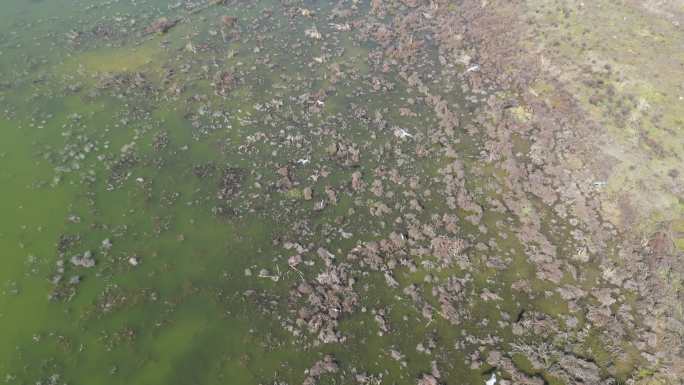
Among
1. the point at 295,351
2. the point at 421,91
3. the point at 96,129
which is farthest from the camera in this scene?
the point at 421,91

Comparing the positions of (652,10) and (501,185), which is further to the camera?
(652,10)

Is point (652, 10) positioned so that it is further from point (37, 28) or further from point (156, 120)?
point (37, 28)

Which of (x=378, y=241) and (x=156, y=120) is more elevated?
(x=156, y=120)

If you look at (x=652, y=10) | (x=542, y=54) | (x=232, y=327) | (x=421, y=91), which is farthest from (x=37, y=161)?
(x=652, y=10)

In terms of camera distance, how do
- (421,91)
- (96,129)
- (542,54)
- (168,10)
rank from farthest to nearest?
(168,10) → (542,54) → (421,91) → (96,129)

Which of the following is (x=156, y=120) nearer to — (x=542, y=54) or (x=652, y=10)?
(x=542, y=54)

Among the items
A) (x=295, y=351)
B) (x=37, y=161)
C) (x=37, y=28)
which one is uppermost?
(x=37, y=28)

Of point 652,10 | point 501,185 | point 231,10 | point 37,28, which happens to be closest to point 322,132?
point 501,185
